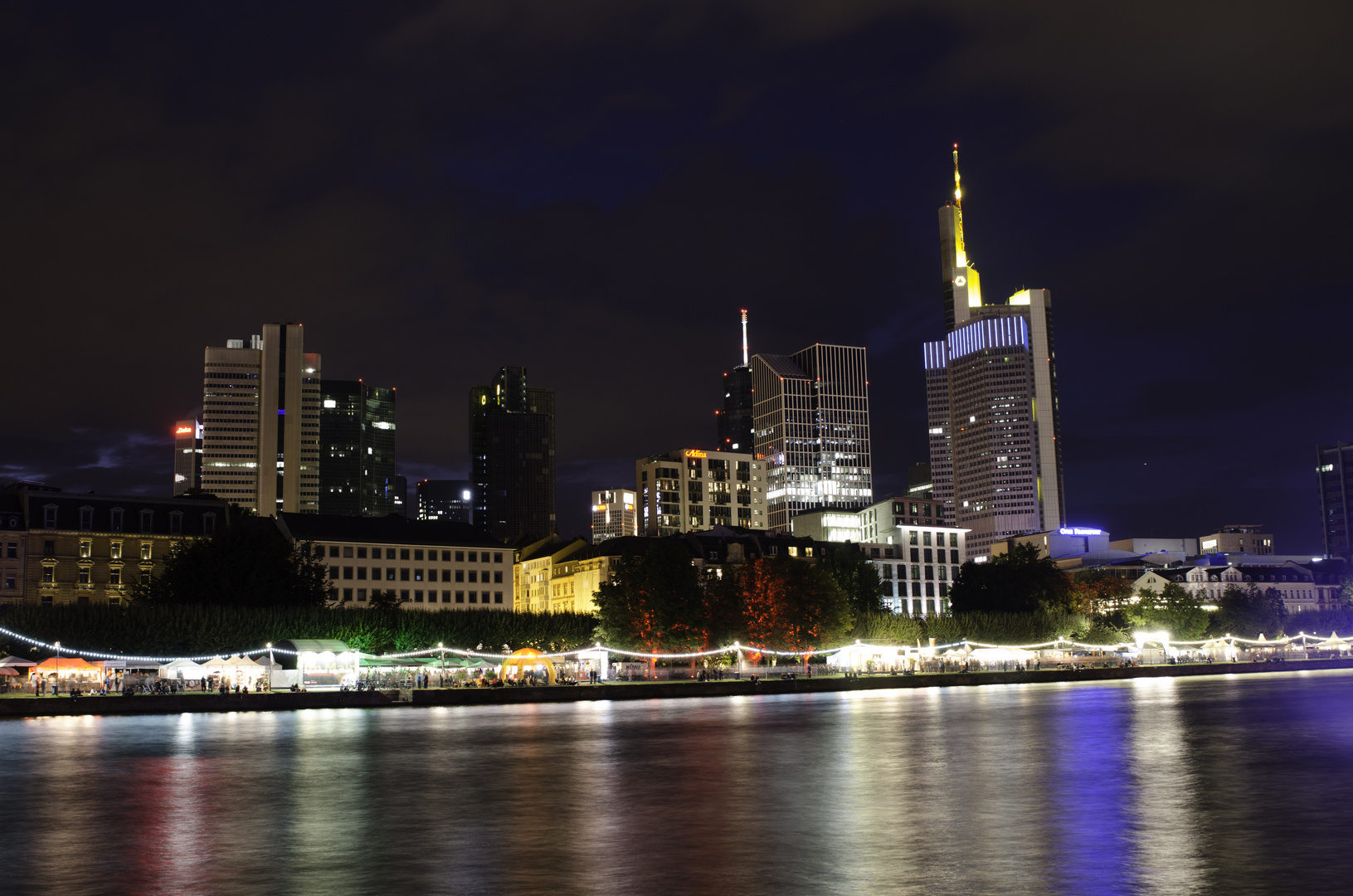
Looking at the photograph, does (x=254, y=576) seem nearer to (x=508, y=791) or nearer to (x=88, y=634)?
(x=88, y=634)

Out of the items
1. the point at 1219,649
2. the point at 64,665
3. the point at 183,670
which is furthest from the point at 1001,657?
the point at 64,665

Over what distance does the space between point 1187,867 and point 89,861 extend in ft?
56.1

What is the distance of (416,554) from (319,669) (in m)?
61.2

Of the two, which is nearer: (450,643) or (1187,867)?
(1187,867)

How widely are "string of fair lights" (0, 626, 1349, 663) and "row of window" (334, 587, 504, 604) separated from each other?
3961 centimetres

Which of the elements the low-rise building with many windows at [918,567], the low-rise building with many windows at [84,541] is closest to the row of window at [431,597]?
the low-rise building with many windows at [84,541]

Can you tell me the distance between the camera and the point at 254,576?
104m

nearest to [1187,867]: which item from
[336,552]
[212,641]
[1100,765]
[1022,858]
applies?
[1022,858]

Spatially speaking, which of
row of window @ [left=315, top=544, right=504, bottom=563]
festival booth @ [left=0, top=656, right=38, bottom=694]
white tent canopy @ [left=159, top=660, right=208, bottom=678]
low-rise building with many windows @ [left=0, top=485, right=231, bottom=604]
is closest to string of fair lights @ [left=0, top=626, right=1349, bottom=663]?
white tent canopy @ [left=159, top=660, right=208, bottom=678]

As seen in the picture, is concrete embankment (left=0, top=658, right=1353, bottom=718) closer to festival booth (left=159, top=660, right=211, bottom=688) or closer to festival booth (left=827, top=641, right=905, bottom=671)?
festival booth (left=159, top=660, right=211, bottom=688)

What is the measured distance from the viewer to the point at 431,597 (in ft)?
495

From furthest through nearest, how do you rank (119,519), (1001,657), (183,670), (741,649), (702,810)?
(1001,657)
(119,519)
(741,649)
(183,670)
(702,810)

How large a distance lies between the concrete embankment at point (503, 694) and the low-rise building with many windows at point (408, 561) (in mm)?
57021

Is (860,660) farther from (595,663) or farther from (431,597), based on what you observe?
(431,597)
